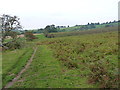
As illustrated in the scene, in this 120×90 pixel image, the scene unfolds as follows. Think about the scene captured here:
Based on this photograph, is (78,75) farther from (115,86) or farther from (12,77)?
(12,77)

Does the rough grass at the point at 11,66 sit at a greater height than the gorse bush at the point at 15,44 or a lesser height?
lesser

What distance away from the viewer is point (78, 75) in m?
10.1

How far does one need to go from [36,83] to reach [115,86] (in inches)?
229

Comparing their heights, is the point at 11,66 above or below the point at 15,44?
below

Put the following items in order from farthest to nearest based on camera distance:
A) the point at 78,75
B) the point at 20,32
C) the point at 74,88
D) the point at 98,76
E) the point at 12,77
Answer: the point at 20,32
the point at 12,77
the point at 78,75
the point at 98,76
the point at 74,88

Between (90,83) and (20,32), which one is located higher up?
(20,32)

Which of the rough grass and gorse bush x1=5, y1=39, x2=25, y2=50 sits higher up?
gorse bush x1=5, y1=39, x2=25, y2=50

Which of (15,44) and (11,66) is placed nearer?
(15,44)

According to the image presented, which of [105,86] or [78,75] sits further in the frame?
[78,75]

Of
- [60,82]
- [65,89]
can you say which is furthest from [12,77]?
[65,89]

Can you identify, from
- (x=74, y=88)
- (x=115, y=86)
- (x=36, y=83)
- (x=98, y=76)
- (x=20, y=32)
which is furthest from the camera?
(x=20, y=32)

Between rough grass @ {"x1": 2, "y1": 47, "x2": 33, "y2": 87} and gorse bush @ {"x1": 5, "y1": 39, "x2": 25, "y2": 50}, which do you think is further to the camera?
gorse bush @ {"x1": 5, "y1": 39, "x2": 25, "y2": 50}

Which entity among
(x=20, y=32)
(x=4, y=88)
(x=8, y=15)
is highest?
(x=8, y=15)

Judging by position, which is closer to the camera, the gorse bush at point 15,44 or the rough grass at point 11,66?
the rough grass at point 11,66
